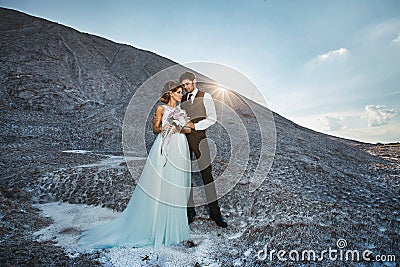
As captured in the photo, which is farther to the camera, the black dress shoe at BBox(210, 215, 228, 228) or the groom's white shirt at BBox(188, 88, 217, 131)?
the black dress shoe at BBox(210, 215, 228, 228)

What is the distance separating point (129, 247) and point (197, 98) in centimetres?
363

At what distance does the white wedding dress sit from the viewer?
5.68 m

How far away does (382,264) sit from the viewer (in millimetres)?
4852

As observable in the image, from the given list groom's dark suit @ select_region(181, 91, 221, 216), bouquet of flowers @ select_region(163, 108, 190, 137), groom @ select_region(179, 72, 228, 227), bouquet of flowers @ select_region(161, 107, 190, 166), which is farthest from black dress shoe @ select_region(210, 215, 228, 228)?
bouquet of flowers @ select_region(163, 108, 190, 137)

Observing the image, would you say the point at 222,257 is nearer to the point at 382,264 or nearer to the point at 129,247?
the point at 129,247

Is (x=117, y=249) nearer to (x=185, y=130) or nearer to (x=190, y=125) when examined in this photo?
(x=185, y=130)

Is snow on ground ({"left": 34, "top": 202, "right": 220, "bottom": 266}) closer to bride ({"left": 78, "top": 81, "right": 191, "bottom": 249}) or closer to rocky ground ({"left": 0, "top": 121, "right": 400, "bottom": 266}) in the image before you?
rocky ground ({"left": 0, "top": 121, "right": 400, "bottom": 266})

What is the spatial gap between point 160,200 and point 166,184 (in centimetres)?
37

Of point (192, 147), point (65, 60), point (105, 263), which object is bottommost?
point (105, 263)

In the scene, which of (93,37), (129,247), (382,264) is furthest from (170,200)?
(93,37)

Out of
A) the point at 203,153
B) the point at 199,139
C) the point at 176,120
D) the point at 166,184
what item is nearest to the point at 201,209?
the point at 203,153

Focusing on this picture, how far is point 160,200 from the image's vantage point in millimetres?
5789

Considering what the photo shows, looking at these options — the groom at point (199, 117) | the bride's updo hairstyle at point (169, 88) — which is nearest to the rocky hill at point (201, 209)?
the groom at point (199, 117)

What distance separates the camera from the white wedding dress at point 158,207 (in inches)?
223
